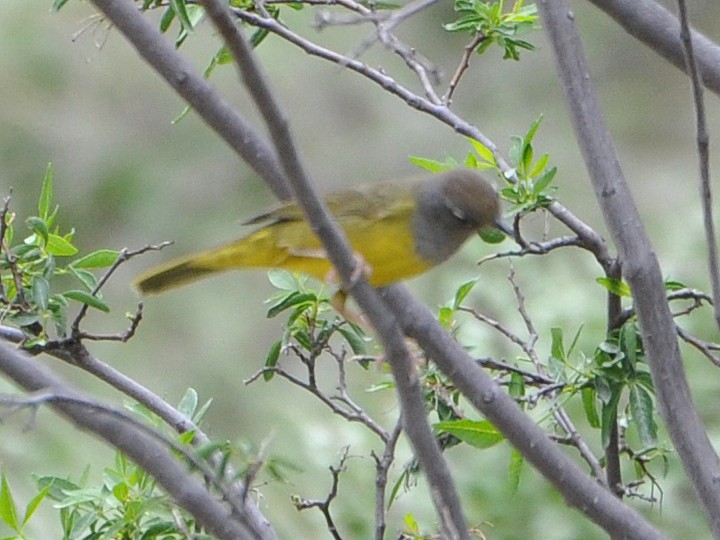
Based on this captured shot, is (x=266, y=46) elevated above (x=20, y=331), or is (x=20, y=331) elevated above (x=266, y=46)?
(x=266, y=46)

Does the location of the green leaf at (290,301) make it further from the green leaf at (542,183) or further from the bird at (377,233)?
the green leaf at (542,183)

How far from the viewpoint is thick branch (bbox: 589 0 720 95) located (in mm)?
2168

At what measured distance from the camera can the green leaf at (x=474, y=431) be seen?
7.01 feet

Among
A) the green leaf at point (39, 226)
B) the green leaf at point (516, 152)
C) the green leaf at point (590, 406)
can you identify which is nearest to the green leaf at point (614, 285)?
the green leaf at point (590, 406)

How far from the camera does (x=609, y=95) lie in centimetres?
873

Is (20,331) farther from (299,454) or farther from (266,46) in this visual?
(266,46)

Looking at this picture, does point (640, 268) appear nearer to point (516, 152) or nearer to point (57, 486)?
point (516, 152)

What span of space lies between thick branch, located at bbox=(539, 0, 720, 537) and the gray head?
1.91 ft

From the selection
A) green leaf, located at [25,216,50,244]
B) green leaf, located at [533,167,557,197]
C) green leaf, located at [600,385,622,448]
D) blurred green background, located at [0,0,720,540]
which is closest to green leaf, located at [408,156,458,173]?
green leaf, located at [533,167,557,197]

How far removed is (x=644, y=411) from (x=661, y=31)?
0.68 metres

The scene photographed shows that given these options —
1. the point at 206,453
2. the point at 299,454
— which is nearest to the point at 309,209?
the point at 206,453

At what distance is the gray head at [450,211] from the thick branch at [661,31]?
1.58 feet

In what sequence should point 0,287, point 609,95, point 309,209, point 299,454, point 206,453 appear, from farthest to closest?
point 609,95
point 299,454
point 0,287
point 206,453
point 309,209

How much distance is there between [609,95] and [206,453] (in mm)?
7428
